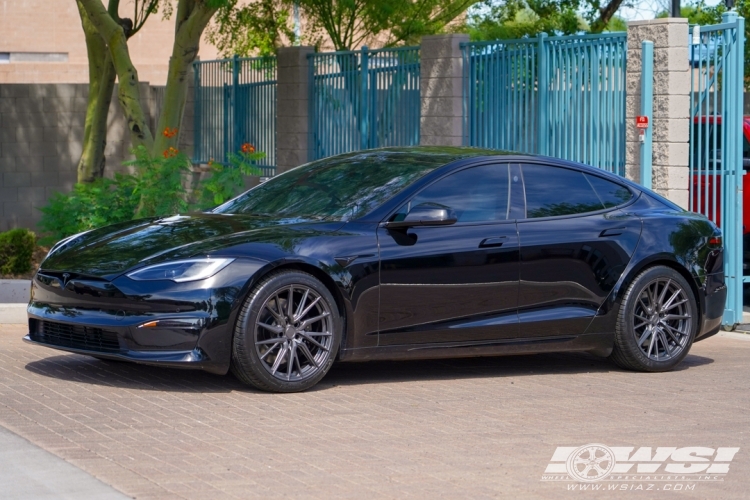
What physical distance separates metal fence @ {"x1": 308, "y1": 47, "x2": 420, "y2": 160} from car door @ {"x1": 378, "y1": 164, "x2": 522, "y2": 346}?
6.43 meters

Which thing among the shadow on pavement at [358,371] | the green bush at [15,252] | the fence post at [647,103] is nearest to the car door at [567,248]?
the shadow on pavement at [358,371]

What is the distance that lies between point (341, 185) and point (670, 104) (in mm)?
4367

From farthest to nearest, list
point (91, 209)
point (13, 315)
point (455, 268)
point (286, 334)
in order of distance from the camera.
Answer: point (91, 209) < point (13, 315) < point (455, 268) < point (286, 334)

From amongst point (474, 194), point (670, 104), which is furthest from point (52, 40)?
point (474, 194)

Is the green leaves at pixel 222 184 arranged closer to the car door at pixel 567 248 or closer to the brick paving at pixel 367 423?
the brick paving at pixel 367 423

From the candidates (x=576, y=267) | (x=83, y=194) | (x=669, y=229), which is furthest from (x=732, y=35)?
(x=83, y=194)

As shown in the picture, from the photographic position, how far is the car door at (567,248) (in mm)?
8414

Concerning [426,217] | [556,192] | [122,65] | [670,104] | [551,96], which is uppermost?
[122,65]

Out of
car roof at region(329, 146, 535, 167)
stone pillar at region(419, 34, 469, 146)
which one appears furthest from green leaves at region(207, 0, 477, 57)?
car roof at region(329, 146, 535, 167)

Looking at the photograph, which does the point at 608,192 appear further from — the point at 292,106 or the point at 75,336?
the point at 292,106

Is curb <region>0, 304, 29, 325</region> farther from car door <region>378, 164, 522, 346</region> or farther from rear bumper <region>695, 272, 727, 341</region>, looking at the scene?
rear bumper <region>695, 272, 727, 341</region>

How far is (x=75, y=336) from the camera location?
759 centimetres

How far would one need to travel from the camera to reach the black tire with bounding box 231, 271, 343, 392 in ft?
24.2

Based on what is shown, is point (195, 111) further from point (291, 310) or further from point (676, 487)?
point (676, 487)
